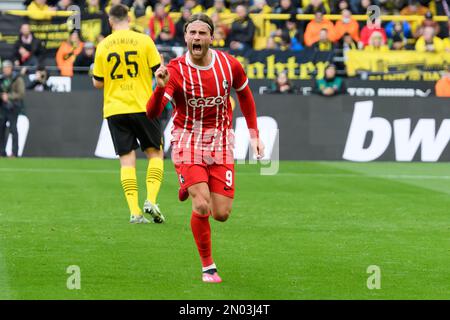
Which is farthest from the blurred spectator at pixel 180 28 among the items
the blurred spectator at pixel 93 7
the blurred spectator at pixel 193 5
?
the blurred spectator at pixel 93 7

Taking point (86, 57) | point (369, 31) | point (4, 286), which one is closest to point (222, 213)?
point (4, 286)

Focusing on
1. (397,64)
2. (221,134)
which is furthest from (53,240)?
(397,64)

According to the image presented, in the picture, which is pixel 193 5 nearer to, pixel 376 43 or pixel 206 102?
pixel 376 43

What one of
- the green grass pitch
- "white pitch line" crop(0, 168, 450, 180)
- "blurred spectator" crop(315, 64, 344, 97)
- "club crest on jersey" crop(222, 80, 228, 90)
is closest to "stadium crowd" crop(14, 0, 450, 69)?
"blurred spectator" crop(315, 64, 344, 97)

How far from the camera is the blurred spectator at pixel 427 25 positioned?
25.7m

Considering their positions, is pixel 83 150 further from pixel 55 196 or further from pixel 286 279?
pixel 286 279

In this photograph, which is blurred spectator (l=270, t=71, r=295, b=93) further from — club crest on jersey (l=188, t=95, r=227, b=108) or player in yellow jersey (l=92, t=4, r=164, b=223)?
club crest on jersey (l=188, t=95, r=227, b=108)

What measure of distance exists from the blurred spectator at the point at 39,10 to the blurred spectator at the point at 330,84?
6.26 m

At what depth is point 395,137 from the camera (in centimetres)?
2383

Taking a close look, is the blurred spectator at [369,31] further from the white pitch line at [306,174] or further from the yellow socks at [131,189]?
the yellow socks at [131,189]

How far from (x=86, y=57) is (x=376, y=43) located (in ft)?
21.3

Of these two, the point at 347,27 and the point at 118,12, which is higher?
the point at 118,12

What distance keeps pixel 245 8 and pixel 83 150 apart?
5.12 metres
